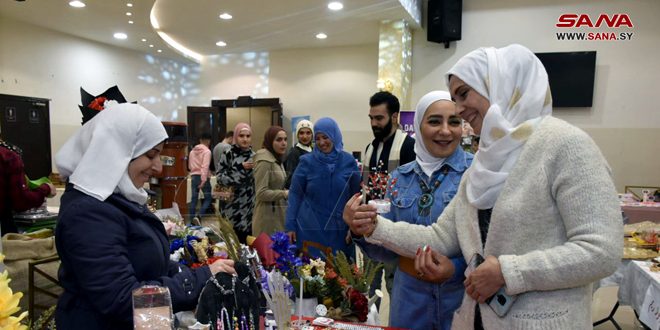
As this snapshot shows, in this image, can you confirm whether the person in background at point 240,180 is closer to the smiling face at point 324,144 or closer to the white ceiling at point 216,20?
the smiling face at point 324,144

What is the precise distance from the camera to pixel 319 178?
273 centimetres

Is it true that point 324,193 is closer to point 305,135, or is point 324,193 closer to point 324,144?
point 324,144

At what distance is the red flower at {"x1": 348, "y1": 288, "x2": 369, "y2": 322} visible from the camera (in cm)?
152

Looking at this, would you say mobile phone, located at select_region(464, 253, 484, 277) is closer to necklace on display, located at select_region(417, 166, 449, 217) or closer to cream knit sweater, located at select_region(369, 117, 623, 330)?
cream knit sweater, located at select_region(369, 117, 623, 330)

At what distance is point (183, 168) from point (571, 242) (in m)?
5.48

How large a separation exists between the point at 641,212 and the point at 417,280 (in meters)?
4.64

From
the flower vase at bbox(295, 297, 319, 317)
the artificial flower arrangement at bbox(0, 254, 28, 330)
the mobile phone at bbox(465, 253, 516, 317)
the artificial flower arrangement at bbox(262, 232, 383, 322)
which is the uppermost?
the artificial flower arrangement at bbox(0, 254, 28, 330)

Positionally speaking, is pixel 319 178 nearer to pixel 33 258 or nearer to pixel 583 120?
pixel 33 258

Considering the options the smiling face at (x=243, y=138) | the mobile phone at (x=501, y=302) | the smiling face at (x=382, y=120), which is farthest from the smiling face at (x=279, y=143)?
the mobile phone at (x=501, y=302)

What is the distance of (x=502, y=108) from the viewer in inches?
44.6

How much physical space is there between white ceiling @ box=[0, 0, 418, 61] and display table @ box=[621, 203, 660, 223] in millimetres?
3925

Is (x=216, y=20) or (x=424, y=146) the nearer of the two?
(x=424, y=146)

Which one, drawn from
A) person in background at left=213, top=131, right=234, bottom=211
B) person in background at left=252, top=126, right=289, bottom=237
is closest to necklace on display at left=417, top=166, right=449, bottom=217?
person in background at left=252, top=126, right=289, bottom=237

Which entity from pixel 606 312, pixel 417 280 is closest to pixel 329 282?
pixel 417 280
